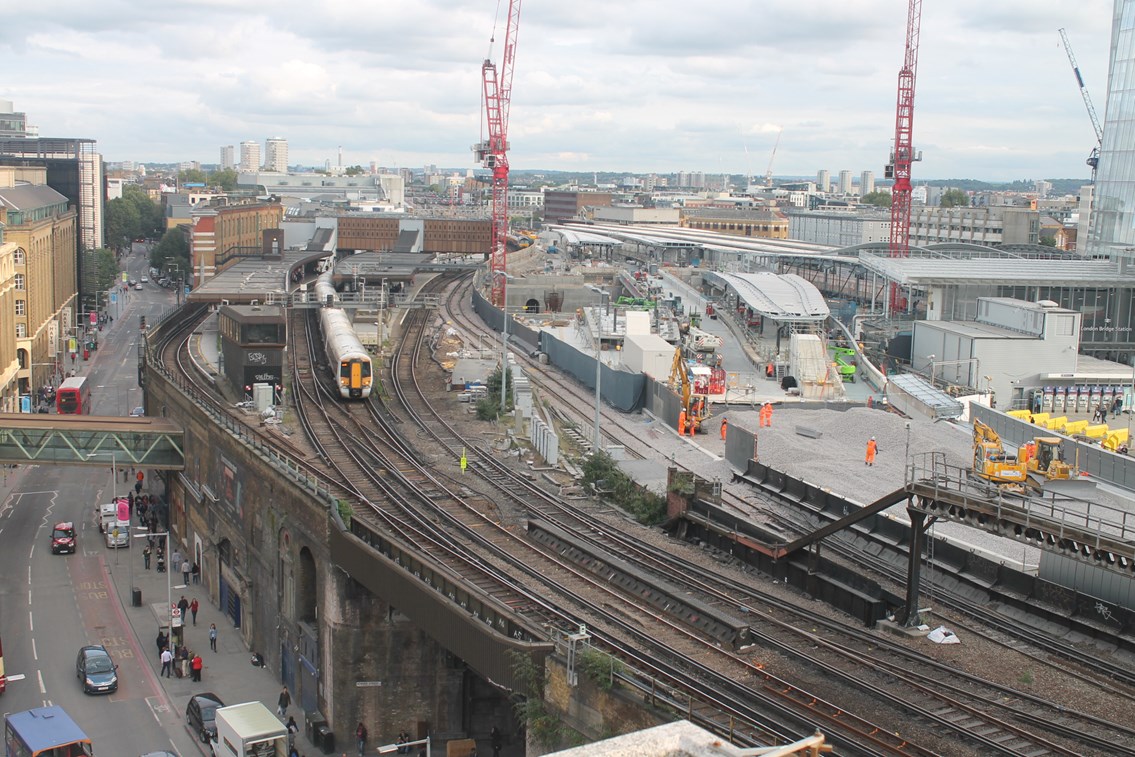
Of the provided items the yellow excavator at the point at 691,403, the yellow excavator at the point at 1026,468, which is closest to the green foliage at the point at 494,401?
the yellow excavator at the point at 691,403

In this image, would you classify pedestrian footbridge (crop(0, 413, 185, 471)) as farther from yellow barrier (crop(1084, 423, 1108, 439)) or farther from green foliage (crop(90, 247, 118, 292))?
green foliage (crop(90, 247, 118, 292))

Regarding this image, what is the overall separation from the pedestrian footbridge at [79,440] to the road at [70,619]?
89 cm

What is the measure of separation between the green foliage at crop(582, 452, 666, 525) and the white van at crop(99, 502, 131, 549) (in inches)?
700

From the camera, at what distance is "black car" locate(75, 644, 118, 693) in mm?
31547

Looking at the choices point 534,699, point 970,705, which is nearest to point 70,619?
point 534,699

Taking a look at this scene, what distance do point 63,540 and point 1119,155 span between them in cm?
6025

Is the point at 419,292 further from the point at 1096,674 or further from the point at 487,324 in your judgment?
the point at 1096,674

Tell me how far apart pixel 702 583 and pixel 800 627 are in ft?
9.63

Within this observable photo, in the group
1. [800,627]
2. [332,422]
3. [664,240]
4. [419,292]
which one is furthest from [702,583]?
[664,240]

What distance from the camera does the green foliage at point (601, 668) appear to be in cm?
2036

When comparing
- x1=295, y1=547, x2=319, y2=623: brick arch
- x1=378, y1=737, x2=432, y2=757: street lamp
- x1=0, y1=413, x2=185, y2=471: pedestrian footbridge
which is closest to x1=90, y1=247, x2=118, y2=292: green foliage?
x1=0, y1=413, x2=185, y2=471: pedestrian footbridge

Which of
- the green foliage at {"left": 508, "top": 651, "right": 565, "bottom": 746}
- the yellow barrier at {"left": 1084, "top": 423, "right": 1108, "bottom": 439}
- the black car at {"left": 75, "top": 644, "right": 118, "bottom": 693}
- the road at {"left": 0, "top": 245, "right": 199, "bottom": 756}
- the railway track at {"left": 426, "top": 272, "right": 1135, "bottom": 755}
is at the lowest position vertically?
the road at {"left": 0, "top": 245, "right": 199, "bottom": 756}

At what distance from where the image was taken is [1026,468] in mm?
23250

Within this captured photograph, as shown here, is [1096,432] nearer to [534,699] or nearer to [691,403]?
[691,403]
